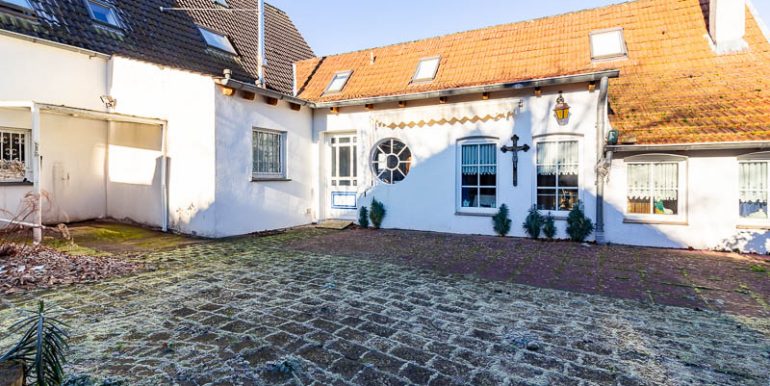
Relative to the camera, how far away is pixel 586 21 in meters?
11.1

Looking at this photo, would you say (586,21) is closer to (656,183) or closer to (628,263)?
(656,183)

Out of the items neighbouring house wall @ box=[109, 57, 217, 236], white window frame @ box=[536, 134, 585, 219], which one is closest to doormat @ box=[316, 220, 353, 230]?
neighbouring house wall @ box=[109, 57, 217, 236]

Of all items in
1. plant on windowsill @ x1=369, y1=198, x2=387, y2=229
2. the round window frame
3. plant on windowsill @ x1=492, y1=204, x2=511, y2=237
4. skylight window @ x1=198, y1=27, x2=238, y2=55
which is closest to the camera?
plant on windowsill @ x1=492, y1=204, x2=511, y2=237

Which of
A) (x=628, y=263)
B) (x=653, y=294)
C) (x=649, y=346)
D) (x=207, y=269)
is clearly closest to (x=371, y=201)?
(x=207, y=269)

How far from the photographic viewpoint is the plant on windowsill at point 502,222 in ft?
30.5

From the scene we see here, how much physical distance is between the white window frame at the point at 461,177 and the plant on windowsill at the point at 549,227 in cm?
110

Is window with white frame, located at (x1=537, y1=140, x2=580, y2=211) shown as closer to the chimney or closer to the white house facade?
the white house facade

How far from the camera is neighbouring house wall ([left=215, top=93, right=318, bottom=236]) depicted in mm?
8859

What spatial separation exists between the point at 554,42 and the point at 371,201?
6.49 metres

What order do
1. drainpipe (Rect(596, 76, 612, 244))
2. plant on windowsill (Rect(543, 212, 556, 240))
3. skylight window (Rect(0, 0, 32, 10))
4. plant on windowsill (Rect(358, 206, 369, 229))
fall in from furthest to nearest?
plant on windowsill (Rect(358, 206, 369, 229))
plant on windowsill (Rect(543, 212, 556, 240))
skylight window (Rect(0, 0, 32, 10))
drainpipe (Rect(596, 76, 612, 244))

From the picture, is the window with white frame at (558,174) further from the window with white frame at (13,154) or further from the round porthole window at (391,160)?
the window with white frame at (13,154)

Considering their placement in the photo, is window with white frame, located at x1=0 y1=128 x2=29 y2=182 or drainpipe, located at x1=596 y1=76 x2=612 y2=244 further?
window with white frame, located at x1=0 y1=128 x2=29 y2=182

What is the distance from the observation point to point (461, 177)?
9938mm

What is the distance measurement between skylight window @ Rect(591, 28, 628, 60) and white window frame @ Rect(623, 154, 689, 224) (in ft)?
10.1
